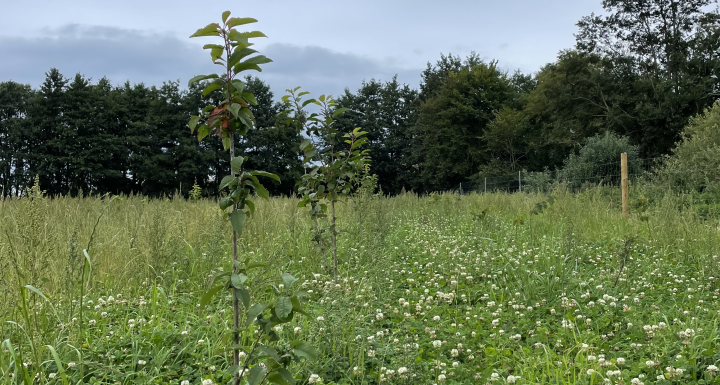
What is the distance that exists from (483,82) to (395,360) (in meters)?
35.0

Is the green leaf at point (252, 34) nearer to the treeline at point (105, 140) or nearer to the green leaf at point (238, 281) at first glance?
the green leaf at point (238, 281)

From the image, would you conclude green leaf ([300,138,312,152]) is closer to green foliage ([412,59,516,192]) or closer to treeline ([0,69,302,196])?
treeline ([0,69,302,196])

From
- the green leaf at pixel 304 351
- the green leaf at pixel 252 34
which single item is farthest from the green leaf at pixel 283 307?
the green leaf at pixel 252 34

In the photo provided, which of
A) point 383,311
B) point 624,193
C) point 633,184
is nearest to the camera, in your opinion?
point 383,311

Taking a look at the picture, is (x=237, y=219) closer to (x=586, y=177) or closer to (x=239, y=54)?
(x=239, y=54)

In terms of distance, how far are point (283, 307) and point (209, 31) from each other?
3.66ft

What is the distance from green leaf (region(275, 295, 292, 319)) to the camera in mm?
1485

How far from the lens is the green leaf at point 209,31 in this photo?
1.61m

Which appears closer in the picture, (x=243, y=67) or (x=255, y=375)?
(x=255, y=375)

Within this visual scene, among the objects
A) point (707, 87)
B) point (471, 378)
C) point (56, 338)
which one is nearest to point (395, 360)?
point (471, 378)

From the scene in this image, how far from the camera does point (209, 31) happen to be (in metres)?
1.62

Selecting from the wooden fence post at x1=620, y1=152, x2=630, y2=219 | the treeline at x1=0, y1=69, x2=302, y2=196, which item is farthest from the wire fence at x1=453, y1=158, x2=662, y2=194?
the treeline at x1=0, y1=69, x2=302, y2=196

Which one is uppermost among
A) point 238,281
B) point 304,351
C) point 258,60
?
point 258,60

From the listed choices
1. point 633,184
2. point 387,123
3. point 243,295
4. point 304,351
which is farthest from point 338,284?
point 387,123
